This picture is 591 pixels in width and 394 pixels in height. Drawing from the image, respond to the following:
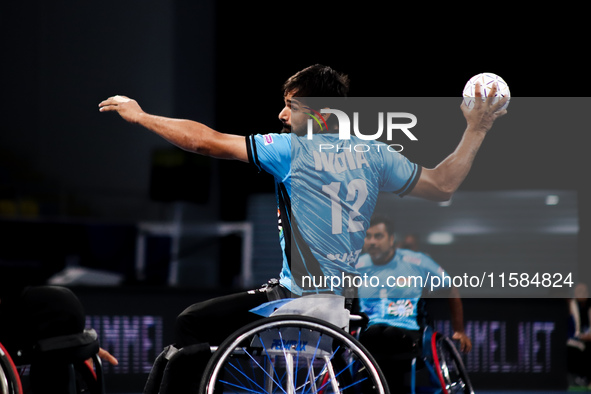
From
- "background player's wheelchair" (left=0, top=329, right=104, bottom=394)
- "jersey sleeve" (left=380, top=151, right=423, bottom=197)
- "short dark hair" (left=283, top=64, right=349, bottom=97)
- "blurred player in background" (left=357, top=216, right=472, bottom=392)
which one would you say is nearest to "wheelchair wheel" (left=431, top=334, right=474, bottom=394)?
"blurred player in background" (left=357, top=216, right=472, bottom=392)

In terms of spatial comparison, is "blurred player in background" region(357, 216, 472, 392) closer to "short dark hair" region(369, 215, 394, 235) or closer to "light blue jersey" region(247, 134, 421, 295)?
"short dark hair" region(369, 215, 394, 235)

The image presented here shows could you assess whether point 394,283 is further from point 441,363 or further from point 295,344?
point 295,344

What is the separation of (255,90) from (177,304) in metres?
5.68

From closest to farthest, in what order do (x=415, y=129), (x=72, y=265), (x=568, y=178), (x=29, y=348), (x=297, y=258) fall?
(x=297, y=258) → (x=29, y=348) → (x=415, y=129) → (x=568, y=178) → (x=72, y=265)

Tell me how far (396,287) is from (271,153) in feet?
8.54

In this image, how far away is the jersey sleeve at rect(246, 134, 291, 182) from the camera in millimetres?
3182

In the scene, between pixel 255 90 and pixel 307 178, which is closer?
pixel 307 178

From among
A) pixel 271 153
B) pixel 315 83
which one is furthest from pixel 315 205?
pixel 315 83

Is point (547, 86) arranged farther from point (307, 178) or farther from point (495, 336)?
point (307, 178)

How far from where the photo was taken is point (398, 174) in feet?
11.4

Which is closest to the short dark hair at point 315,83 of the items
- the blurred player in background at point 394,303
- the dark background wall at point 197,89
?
the blurred player in background at point 394,303

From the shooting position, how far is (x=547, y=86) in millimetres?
9891

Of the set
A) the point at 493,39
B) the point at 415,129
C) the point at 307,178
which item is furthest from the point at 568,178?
the point at 307,178

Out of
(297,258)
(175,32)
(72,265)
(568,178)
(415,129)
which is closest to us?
(297,258)
